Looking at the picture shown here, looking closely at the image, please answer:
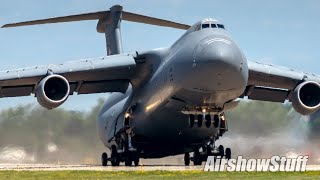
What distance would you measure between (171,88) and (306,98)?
5419 mm

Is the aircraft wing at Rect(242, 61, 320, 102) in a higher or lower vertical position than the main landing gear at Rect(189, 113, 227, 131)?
higher

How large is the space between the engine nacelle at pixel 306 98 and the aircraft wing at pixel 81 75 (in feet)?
19.3

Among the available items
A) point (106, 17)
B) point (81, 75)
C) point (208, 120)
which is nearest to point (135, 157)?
point (81, 75)

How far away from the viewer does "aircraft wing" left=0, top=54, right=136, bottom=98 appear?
77.4 feet

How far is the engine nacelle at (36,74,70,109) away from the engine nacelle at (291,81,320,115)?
7.93m

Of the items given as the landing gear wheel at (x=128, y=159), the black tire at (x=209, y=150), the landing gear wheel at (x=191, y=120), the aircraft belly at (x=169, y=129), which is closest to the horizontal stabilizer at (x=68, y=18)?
the aircraft belly at (x=169, y=129)

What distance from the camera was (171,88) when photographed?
22328mm

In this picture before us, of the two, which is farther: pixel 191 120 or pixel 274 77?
pixel 274 77

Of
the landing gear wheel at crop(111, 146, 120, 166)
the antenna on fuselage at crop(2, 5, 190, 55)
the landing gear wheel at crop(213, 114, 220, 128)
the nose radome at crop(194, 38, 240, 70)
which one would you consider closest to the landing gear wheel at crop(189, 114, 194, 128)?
the landing gear wheel at crop(213, 114, 220, 128)

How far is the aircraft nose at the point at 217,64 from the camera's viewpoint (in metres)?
20.4

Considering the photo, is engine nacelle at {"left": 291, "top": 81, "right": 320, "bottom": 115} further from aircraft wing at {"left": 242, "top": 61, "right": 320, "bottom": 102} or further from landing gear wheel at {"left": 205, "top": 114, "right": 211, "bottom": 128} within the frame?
landing gear wheel at {"left": 205, "top": 114, "right": 211, "bottom": 128}

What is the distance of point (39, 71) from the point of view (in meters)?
23.5

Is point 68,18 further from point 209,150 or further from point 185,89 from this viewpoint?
point 185,89

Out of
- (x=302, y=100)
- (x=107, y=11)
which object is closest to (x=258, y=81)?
(x=302, y=100)
